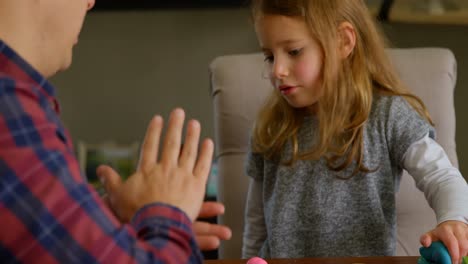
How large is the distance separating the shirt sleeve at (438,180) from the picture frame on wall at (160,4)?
1447 mm

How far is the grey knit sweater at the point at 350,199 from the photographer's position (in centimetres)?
129

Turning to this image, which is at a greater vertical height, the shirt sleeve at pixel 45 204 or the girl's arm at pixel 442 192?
the shirt sleeve at pixel 45 204

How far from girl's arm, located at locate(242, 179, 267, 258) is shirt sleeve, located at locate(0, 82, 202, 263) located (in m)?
0.92

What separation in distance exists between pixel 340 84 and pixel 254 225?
359 mm

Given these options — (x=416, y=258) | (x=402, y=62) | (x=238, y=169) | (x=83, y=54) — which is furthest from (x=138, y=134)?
(x=416, y=258)

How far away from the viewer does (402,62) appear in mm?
1524

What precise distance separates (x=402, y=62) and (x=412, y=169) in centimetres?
38

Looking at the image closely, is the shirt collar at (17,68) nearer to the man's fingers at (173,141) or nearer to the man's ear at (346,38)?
the man's fingers at (173,141)

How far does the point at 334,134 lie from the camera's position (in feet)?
4.34

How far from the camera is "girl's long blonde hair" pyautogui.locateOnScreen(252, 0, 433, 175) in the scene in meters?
1.28

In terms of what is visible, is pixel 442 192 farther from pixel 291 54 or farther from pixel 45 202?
pixel 45 202

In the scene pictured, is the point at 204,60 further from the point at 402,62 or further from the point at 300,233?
the point at 300,233

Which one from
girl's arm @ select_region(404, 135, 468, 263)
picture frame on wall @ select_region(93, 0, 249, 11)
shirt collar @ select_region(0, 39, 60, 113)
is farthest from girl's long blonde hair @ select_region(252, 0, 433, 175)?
picture frame on wall @ select_region(93, 0, 249, 11)

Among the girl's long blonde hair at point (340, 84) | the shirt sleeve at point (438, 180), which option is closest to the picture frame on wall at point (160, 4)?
the girl's long blonde hair at point (340, 84)
